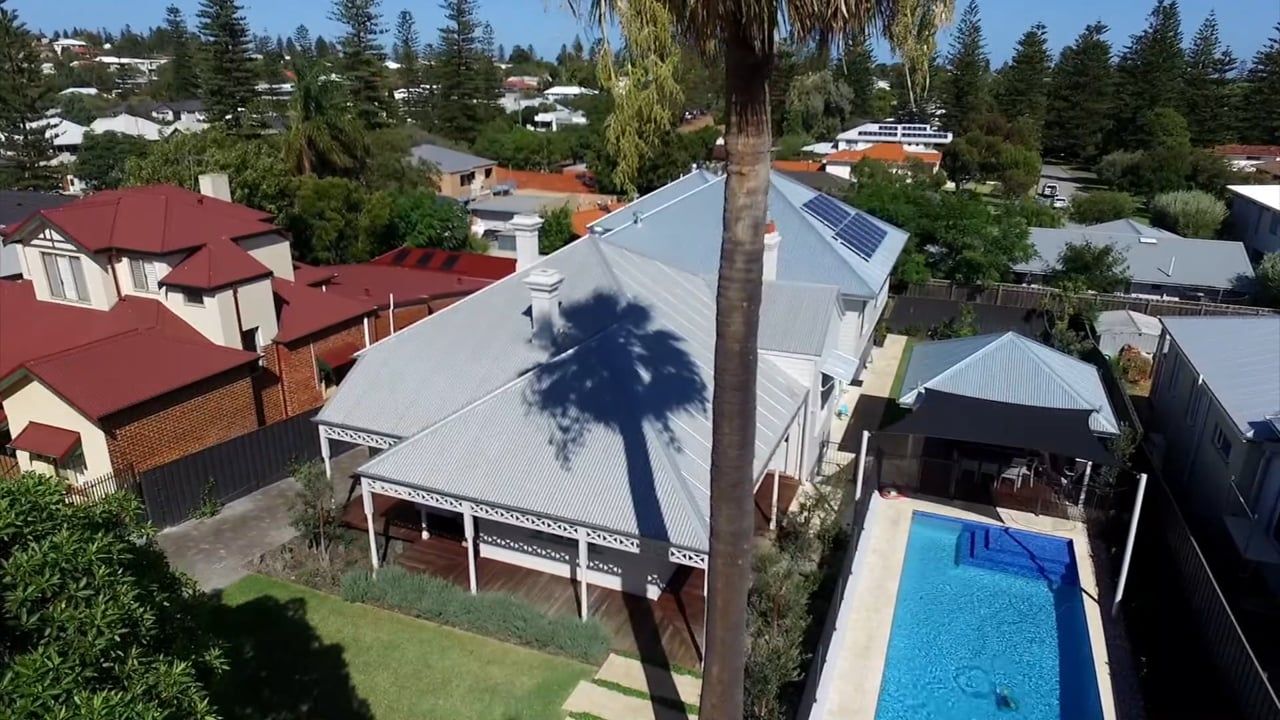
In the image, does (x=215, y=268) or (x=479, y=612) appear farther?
(x=215, y=268)

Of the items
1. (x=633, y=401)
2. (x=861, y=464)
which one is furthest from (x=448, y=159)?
(x=633, y=401)

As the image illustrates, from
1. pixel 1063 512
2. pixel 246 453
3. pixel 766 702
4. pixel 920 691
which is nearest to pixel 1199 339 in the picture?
pixel 1063 512

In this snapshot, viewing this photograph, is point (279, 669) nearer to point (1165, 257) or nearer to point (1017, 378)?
point (1017, 378)

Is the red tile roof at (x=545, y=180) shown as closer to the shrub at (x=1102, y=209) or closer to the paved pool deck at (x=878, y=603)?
the shrub at (x=1102, y=209)

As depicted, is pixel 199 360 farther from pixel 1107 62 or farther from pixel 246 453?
pixel 1107 62

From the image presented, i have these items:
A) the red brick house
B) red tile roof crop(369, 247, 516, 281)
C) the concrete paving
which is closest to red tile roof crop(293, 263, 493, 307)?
red tile roof crop(369, 247, 516, 281)
